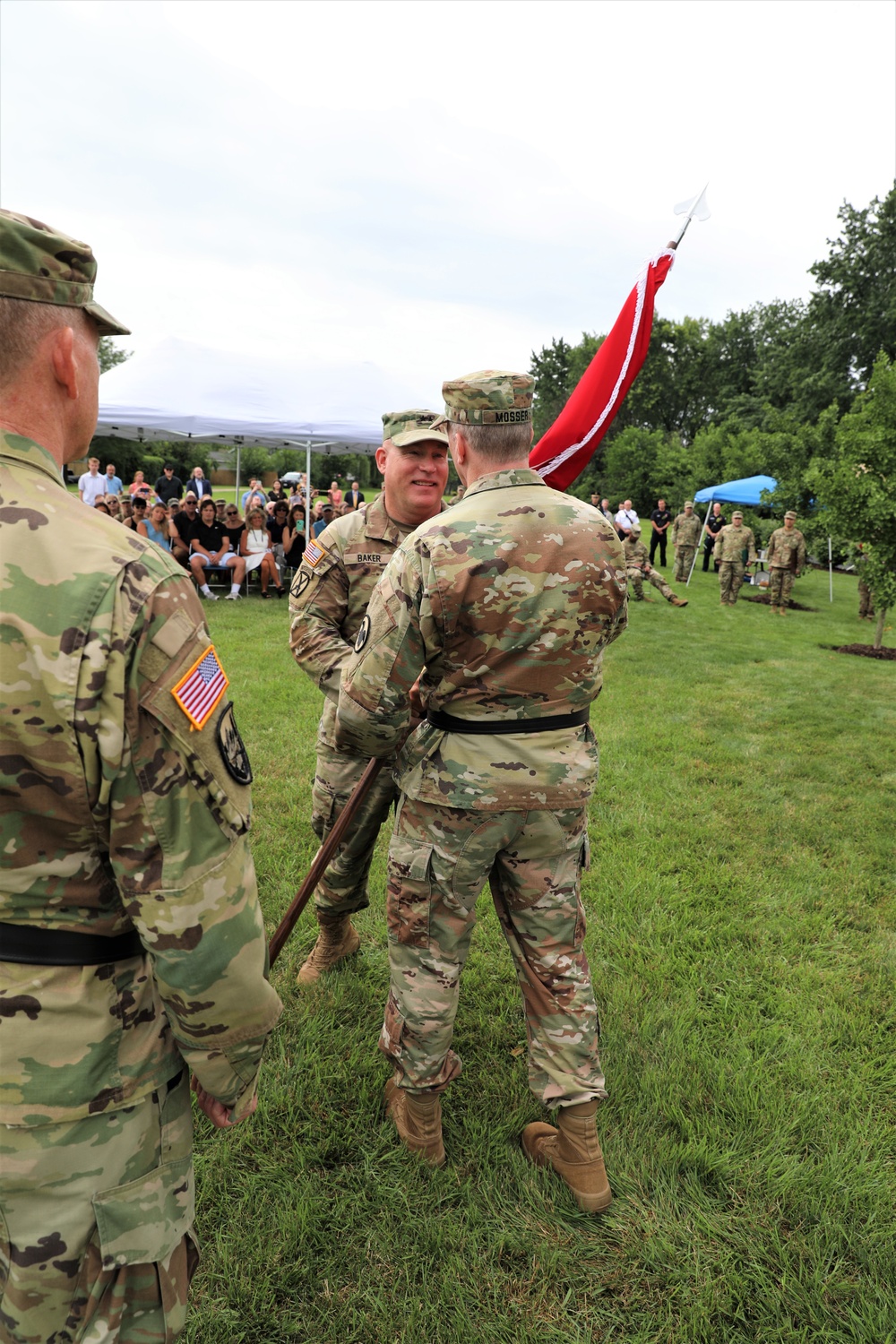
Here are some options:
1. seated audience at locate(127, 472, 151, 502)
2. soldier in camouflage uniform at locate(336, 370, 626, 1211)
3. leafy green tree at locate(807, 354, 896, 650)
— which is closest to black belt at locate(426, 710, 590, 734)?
soldier in camouflage uniform at locate(336, 370, 626, 1211)

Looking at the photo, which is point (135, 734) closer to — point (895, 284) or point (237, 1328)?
point (237, 1328)

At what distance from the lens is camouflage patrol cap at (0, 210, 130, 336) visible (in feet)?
3.80

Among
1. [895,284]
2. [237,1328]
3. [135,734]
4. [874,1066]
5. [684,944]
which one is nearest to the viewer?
[135,734]

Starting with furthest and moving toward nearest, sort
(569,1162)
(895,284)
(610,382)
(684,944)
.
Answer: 1. (895,284)
2. (684,944)
3. (610,382)
4. (569,1162)

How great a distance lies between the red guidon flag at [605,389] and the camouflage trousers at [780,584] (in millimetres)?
14615

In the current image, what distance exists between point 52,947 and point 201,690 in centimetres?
48

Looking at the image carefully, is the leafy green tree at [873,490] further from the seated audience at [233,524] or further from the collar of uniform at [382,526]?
the collar of uniform at [382,526]

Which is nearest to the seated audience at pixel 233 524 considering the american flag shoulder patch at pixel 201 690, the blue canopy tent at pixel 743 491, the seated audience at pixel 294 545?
the seated audience at pixel 294 545

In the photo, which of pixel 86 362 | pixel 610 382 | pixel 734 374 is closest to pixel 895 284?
pixel 734 374

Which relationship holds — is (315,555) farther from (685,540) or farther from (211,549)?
(685,540)

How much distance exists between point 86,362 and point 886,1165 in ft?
10.8

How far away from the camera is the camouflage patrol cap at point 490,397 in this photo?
2.29 meters

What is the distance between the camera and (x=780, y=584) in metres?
17.0

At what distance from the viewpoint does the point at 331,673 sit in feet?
10.5
